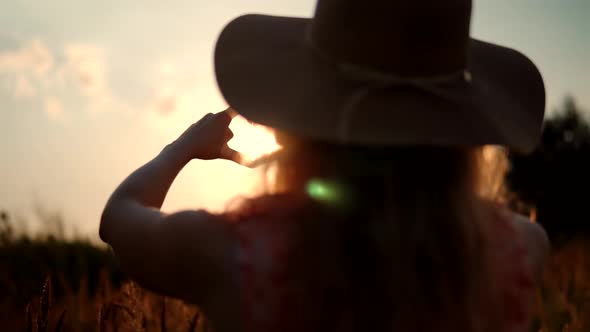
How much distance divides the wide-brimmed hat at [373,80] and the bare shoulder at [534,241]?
0.71 ft

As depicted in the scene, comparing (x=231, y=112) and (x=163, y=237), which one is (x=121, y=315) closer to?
(x=231, y=112)

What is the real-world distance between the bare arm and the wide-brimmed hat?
0.25 meters

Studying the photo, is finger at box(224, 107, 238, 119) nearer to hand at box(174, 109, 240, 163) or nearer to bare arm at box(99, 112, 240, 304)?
hand at box(174, 109, 240, 163)

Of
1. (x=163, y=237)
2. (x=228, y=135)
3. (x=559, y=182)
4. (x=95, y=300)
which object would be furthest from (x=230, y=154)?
(x=559, y=182)

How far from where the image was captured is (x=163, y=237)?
121 cm

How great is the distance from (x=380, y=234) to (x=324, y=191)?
0.47 ft

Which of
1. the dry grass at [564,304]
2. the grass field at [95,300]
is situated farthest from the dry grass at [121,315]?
the dry grass at [564,304]

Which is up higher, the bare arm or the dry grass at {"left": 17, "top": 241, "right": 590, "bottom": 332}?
the bare arm

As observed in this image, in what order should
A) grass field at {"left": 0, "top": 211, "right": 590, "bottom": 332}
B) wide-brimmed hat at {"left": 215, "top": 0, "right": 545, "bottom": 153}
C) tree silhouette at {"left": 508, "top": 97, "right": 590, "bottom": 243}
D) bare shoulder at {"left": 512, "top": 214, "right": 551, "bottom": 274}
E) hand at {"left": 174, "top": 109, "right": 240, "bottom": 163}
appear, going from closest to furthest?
1. wide-brimmed hat at {"left": 215, "top": 0, "right": 545, "bottom": 153}
2. bare shoulder at {"left": 512, "top": 214, "right": 551, "bottom": 274}
3. hand at {"left": 174, "top": 109, "right": 240, "bottom": 163}
4. grass field at {"left": 0, "top": 211, "right": 590, "bottom": 332}
5. tree silhouette at {"left": 508, "top": 97, "right": 590, "bottom": 243}

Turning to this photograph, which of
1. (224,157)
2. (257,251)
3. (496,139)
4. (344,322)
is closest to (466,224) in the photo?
(496,139)

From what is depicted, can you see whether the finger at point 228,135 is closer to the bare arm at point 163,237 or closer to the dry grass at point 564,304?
the bare arm at point 163,237

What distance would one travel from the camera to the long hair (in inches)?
46.5

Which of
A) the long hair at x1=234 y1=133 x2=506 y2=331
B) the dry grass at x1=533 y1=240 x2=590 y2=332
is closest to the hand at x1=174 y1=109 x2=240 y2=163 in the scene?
the long hair at x1=234 y1=133 x2=506 y2=331

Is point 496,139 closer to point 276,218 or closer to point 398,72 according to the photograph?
point 398,72
